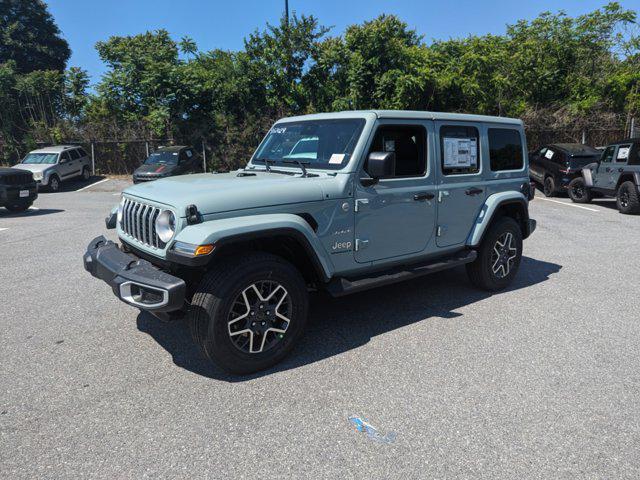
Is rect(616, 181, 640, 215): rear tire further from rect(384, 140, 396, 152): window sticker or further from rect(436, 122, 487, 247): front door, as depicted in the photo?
rect(384, 140, 396, 152): window sticker

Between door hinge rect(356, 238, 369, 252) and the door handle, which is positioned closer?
door hinge rect(356, 238, 369, 252)

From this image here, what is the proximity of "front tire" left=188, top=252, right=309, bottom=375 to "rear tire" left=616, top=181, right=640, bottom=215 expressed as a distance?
1041cm

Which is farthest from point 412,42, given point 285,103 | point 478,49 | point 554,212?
point 554,212

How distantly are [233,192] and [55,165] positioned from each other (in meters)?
17.3

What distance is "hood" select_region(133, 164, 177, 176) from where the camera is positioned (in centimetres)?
1608

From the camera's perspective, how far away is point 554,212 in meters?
11.7

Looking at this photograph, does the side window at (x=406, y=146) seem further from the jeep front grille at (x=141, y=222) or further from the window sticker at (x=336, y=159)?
the jeep front grille at (x=141, y=222)

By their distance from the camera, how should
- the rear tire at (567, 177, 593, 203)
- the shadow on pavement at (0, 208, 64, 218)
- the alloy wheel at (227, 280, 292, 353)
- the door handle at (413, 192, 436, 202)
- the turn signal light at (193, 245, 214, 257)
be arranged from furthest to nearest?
the rear tire at (567, 177, 593, 203) < the shadow on pavement at (0, 208, 64, 218) < the door handle at (413, 192, 436, 202) < the alloy wheel at (227, 280, 292, 353) < the turn signal light at (193, 245, 214, 257)

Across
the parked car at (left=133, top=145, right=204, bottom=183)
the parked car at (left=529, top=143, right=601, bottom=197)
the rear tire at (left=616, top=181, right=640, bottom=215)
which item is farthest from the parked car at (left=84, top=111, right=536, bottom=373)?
the parked car at (left=133, top=145, right=204, bottom=183)

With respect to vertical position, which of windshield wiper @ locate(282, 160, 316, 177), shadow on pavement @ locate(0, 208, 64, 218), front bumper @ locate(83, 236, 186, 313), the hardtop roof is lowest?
shadow on pavement @ locate(0, 208, 64, 218)

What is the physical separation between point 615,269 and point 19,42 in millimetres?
42250

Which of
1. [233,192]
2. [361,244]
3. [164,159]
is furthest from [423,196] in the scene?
[164,159]

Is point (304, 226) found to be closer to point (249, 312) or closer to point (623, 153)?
point (249, 312)

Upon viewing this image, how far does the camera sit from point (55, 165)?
17656 millimetres
